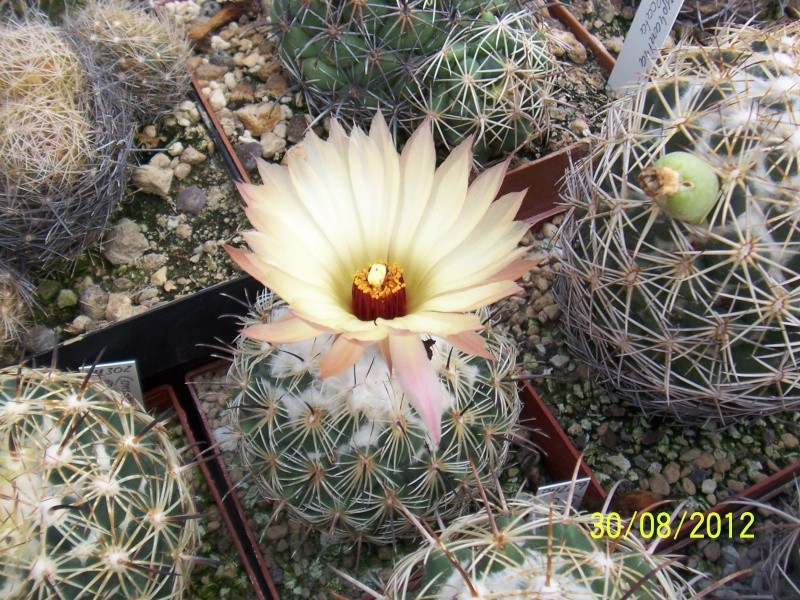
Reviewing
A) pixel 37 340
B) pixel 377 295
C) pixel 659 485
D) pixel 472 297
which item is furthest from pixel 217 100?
pixel 659 485

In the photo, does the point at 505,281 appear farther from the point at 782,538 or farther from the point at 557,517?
the point at 782,538

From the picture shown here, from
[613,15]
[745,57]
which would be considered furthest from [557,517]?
[613,15]

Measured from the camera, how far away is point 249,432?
3.33 ft

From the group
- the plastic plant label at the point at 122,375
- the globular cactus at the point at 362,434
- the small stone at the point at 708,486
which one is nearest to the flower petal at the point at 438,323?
the globular cactus at the point at 362,434

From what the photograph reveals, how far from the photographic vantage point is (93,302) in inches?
56.4

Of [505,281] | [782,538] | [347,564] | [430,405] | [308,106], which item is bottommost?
[347,564]

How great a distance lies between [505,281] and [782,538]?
0.61 meters

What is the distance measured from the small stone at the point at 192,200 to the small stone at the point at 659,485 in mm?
1030

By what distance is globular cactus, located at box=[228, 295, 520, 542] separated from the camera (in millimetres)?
915

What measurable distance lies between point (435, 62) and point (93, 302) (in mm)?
803

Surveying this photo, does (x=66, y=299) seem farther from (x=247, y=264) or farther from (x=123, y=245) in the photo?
(x=247, y=264)

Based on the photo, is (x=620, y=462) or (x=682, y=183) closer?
(x=682, y=183)

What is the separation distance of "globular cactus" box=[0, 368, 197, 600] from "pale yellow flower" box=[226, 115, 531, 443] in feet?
0.91
